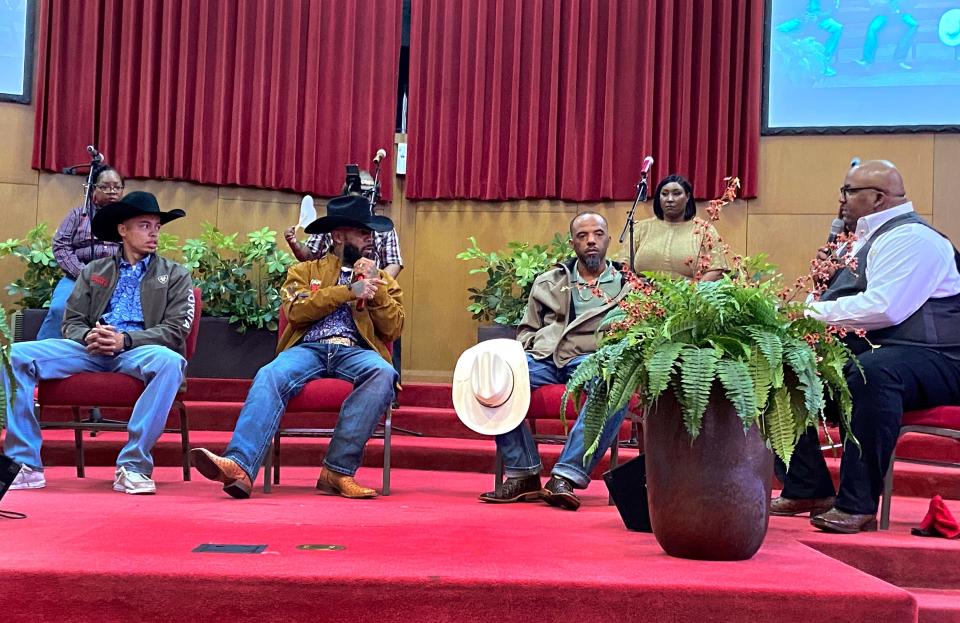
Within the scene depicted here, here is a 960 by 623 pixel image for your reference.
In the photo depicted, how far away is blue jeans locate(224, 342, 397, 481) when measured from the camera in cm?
387

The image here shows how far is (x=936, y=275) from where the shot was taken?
134 inches

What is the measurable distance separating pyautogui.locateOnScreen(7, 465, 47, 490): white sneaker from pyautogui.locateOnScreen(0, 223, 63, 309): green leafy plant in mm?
2362

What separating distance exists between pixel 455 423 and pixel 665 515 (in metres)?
2.97

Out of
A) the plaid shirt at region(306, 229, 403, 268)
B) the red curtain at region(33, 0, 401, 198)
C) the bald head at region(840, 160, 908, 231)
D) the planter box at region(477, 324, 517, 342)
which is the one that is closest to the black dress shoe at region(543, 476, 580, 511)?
the bald head at region(840, 160, 908, 231)

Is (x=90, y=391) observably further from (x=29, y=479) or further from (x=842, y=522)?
(x=842, y=522)

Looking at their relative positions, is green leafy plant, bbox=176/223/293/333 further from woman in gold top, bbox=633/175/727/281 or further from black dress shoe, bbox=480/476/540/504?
black dress shoe, bbox=480/476/540/504

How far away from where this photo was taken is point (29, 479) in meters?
3.90

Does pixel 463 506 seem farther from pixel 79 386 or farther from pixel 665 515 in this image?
pixel 79 386

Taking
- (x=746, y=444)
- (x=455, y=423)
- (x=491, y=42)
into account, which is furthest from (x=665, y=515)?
(x=491, y=42)

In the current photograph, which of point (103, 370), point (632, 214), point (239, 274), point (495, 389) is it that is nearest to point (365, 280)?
point (495, 389)

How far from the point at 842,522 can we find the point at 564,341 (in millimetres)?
1395

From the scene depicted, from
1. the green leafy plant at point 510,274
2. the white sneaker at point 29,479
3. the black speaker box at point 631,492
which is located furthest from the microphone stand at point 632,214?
the white sneaker at point 29,479

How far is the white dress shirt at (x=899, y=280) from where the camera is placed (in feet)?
11.0

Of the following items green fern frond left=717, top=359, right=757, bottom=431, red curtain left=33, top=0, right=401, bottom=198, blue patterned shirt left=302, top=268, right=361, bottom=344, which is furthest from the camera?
red curtain left=33, top=0, right=401, bottom=198
